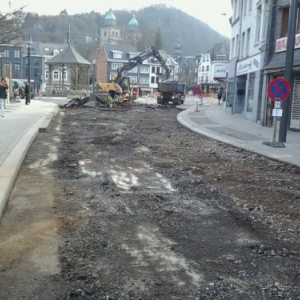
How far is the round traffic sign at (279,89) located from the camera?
41.7ft

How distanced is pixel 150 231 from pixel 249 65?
21.6m

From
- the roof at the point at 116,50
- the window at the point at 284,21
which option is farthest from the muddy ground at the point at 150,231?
the roof at the point at 116,50

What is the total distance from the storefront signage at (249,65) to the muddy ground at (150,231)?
1395 centimetres

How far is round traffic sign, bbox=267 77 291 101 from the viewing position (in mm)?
12711

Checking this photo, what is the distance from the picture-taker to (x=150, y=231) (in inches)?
203

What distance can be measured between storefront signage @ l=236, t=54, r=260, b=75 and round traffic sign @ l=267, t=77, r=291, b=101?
9948 mm

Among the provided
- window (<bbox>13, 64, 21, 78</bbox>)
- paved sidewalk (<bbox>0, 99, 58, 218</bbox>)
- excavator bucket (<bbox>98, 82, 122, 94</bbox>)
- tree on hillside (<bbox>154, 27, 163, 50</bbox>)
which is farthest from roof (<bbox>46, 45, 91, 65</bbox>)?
tree on hillside (<bbox>154, 27, 163, 50</bbox>)

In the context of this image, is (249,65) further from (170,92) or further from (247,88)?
(170,92)

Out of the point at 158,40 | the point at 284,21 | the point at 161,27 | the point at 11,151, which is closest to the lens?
the point at 11,151

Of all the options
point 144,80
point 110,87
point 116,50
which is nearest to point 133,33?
point 116,50

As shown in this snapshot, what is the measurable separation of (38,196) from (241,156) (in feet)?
21.1

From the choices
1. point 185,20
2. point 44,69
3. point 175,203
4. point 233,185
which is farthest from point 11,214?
point 185,20

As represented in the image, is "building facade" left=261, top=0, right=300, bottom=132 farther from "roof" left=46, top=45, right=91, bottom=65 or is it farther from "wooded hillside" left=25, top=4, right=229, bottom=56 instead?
"wooded hillside" left=25, top=4, right=229, bottom=56

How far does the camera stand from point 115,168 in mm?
9094
